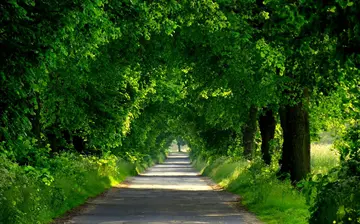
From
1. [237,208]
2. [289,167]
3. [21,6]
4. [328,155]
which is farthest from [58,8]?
[328,155]

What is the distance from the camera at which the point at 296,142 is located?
93.9ft

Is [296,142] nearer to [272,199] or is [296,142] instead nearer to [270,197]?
[270,197]

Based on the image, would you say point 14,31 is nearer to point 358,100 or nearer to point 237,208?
point 358,100

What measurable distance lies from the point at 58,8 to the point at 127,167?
164 feet

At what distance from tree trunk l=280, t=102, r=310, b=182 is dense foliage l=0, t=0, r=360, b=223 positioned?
0.14 ft

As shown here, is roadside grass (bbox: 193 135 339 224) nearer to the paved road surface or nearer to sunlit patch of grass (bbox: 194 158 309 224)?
sunlit patch of grass (bbox: 194 158 309 224)

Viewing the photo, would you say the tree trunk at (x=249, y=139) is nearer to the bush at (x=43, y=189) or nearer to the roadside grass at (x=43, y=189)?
the bush at (x=43, y=189)

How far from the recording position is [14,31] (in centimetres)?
1366

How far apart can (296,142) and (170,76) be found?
41.2 ft

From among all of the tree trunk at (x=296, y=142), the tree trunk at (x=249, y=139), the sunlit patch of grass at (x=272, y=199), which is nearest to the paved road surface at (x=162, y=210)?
the sunlit patch of grass at (x=272, y=199)

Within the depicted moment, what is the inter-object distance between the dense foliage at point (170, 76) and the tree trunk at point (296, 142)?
0.04 metres

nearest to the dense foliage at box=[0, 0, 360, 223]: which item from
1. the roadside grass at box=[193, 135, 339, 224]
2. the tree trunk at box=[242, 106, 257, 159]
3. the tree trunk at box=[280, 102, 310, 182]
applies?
the tree trunk at box=[280, 102, 310, 182]

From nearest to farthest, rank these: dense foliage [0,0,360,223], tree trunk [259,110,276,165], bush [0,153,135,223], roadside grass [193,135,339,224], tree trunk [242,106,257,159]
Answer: dense foliage [0,0,360,223] → bush [0,153,135,223] → roadside grass [193,135,339,224] → tree trunk [259,110,276,165] → tree trunk [242,106,257,159]

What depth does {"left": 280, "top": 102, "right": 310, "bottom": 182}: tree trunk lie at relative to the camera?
28336 millimetres
